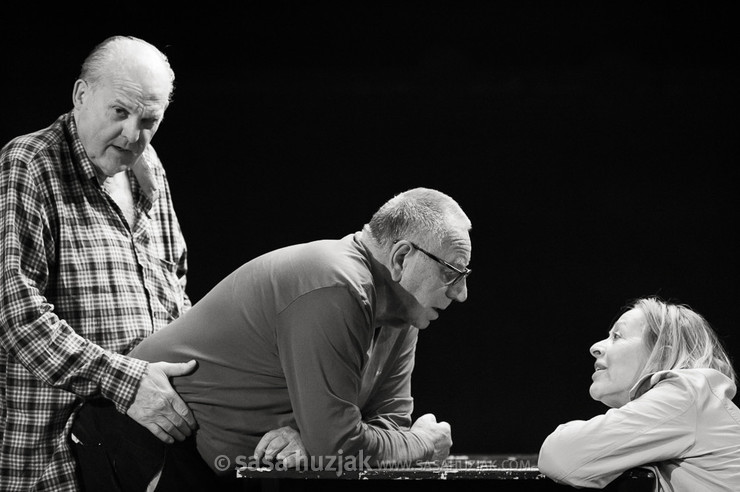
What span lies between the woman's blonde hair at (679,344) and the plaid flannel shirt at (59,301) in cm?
122

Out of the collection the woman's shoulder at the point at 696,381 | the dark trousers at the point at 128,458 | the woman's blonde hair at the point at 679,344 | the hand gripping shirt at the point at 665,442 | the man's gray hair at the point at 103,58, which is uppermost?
the man's gray hair at the point at 103,58

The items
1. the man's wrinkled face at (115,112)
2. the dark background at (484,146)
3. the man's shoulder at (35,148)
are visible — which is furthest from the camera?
the dark background at (484,146)

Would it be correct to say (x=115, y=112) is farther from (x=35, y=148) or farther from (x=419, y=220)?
(x=419, y=220)

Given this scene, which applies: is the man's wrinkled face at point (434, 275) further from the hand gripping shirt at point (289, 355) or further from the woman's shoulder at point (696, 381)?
the woman's shoulder at point (696, 381)

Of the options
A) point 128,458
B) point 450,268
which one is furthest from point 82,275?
point 450,268

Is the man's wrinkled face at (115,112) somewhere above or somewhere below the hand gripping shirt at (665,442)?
above

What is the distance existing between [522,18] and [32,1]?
1.87 meters

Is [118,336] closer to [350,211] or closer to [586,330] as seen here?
[350,211]

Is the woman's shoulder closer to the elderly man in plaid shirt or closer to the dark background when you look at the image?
the elderly man in plaid shirt

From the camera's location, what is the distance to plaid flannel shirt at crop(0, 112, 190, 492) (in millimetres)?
2270

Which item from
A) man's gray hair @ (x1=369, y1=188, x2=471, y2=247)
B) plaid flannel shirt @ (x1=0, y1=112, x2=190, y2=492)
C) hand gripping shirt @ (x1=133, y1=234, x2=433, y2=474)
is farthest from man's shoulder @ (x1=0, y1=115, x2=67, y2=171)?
man's gray hair @ (x1=369, y1=188, x2=471, y2=247)

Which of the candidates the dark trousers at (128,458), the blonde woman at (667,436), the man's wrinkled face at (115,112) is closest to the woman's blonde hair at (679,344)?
the blonde woman at (667,436)

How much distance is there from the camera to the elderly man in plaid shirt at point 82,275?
226 centimetres

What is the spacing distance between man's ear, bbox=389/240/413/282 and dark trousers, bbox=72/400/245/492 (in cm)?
62
